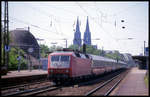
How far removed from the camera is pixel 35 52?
78125 mm

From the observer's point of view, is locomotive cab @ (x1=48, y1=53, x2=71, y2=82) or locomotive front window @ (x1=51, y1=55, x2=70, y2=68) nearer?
locomotive cab @ (x1=48, y1=53, x2=71, y2=82)

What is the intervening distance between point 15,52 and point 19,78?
102 ft

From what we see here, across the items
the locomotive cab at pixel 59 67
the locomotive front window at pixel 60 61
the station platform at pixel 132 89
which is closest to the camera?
the station platform at pixel 132 89

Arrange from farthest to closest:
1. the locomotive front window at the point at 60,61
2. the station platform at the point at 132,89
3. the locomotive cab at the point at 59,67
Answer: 1. the locomotive front window at the point at 60,61
2. the locomotive cab at the point at 59,67
3. the station platform at the point at 132,89

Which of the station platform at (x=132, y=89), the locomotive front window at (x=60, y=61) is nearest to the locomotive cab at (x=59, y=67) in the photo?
the locomotive front window at (x=60, y=61)

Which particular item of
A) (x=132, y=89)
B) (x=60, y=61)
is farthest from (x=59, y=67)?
(x=132, y=89)

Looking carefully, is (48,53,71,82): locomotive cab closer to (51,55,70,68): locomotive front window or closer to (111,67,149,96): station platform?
(51,55,70,68): locomotive front window

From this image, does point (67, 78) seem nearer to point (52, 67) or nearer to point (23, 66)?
point (52, 67)

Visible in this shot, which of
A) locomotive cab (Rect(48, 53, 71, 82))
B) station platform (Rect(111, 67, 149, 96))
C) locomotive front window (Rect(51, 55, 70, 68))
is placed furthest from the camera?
locomotive front window (Rect(51, 55, 70, 68))

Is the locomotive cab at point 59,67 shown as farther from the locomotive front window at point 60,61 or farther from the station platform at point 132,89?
the station platform at point 132,89

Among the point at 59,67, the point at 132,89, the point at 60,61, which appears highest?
the point at 60,61

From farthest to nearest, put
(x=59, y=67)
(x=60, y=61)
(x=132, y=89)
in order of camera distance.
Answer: (x=60, y=61) < (x=59, y=67) < (x=132, y=89)

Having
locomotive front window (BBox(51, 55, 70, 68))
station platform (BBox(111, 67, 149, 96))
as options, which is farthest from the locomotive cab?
station platform (BBox(111, 67, 149, 96))

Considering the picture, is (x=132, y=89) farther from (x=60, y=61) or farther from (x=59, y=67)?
(x=60, y=61)
